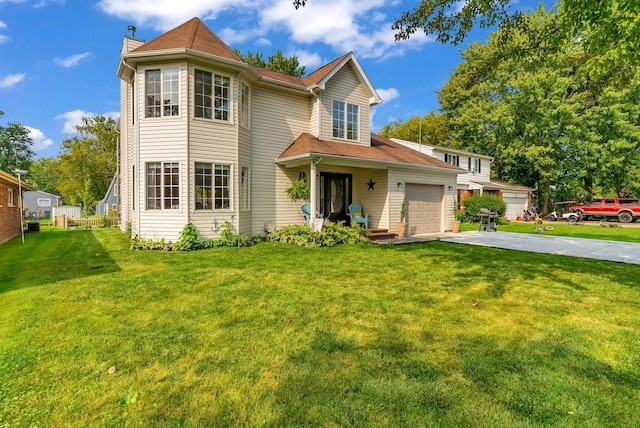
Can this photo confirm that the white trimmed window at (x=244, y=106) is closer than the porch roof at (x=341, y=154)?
No

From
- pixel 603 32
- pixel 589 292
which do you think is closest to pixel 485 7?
pixel 603 32

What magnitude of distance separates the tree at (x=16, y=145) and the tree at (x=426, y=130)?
6561 centimetres

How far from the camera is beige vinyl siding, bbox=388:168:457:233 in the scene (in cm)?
1223

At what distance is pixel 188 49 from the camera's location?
878 cm

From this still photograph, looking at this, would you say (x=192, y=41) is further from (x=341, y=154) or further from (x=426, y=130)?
(x=426, y=130)

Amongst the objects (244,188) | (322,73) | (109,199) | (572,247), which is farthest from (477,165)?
(109,199)

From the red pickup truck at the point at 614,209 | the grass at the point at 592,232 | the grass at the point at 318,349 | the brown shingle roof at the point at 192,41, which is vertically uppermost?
the brown shingle roof at the point at 192,41

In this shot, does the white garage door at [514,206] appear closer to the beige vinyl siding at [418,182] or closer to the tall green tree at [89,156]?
the beige vinyl siding at [418,182]

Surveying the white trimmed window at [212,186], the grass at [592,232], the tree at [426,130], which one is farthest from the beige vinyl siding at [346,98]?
the tree at [426,130]

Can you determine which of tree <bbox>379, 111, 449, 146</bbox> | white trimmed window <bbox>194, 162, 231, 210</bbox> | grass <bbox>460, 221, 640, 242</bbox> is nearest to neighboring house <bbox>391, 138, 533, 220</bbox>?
grass <bbox>460, 221, 640, 242</bbox>

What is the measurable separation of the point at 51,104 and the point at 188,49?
3509 centimetres

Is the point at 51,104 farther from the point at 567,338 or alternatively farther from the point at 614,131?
the point at 614,131

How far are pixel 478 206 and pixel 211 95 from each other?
59.7ft

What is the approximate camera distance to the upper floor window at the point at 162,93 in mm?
9414
